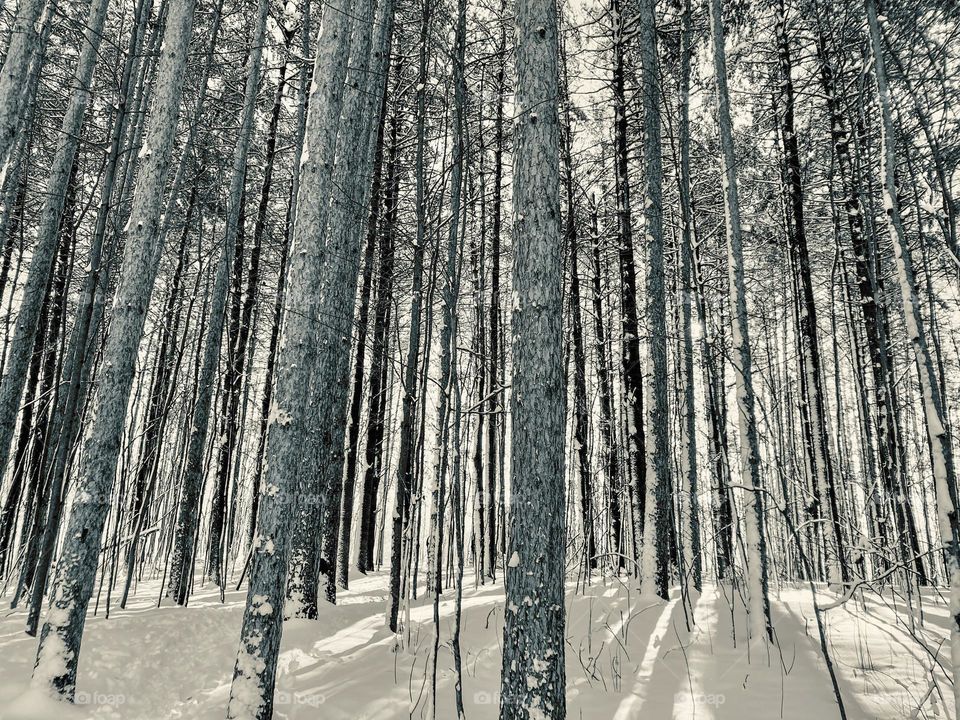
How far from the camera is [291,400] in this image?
4191mm

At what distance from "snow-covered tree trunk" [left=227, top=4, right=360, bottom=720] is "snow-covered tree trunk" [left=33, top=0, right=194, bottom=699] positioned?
1.33 m

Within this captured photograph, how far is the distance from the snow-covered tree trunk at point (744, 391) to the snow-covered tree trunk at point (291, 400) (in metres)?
3.84

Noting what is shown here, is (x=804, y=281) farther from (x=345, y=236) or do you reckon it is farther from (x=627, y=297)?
(x=345, y=236)

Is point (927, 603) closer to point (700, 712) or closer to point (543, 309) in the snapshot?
point (700, 712)

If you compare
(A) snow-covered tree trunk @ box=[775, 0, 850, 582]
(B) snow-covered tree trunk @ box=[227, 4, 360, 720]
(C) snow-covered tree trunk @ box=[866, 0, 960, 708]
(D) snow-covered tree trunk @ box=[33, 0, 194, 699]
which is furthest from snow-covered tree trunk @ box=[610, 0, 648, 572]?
(D) snow-covered tree trunk @ box=[33, 0, 194, 699]

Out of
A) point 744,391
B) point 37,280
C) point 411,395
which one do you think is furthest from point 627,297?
point 37,280

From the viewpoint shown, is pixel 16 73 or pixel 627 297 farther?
pixel 627 297

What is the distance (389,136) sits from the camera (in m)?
11.6

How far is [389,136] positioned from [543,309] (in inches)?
373

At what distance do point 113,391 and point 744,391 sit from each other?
19.4ft

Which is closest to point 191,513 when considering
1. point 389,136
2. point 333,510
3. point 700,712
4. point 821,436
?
point 333,510

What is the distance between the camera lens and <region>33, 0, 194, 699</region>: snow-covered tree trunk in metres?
3.93

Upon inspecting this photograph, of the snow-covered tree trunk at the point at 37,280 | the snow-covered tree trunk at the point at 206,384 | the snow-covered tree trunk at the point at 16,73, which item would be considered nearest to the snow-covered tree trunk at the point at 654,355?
the snow-covered tree trunk at the point at 206,384

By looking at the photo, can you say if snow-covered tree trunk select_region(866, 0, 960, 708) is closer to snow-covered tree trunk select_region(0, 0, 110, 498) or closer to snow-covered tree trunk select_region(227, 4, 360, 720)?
snow-covered tree trunk select_region(227, 4, 360, 720)
